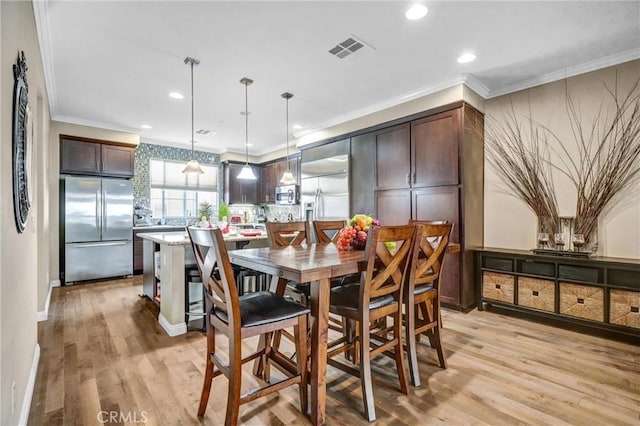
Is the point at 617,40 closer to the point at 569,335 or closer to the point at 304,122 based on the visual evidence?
Answer: the point at 569,335

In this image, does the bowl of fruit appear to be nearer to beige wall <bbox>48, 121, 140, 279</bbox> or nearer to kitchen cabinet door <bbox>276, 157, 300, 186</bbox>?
kitchen cabinet door <bbox>276, 157, 300, 186</bbox>

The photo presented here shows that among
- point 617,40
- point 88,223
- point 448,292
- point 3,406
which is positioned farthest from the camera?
point 88,223

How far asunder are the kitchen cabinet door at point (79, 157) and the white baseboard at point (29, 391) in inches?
141

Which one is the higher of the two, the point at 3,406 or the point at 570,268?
the point at 570,268

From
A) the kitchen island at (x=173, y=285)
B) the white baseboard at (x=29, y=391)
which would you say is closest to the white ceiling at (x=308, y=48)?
the kitchen island at (x=173, y=285)

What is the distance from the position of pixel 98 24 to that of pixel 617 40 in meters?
4.45

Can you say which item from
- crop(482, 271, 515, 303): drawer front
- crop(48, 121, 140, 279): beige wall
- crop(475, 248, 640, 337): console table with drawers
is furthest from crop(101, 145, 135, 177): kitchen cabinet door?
crop(482, 271, 515, 303): drawer front

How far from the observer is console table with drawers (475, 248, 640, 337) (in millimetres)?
2713

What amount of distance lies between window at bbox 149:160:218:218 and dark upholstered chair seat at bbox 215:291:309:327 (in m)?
5.29

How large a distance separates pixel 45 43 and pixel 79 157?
109 inches

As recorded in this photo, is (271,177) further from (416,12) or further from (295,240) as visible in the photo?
(416,12)

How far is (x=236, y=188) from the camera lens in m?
7.21

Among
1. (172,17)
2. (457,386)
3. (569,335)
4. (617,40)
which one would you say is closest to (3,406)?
(457,386)

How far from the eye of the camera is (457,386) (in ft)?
6.65
